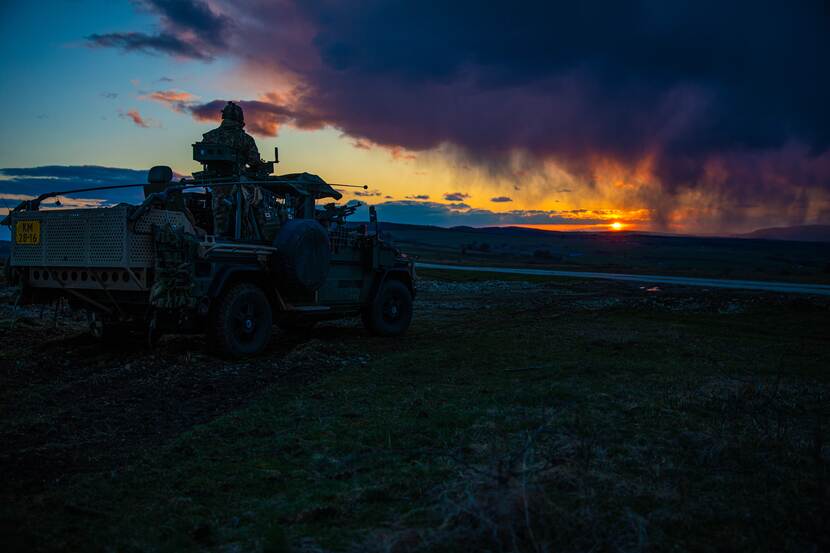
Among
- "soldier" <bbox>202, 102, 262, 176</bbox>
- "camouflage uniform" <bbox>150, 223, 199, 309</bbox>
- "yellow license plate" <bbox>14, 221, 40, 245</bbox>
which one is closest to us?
"camouflage uniform" <bbox>150, 223, 199, 309</bbox>

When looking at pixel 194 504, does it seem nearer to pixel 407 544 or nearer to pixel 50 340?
pixel 407 544

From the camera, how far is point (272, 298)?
9773 millimetres

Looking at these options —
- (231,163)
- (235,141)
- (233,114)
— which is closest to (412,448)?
(231,163)

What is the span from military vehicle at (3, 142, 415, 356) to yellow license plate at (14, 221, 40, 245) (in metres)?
0.02

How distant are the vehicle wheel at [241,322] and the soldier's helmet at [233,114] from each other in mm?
5296

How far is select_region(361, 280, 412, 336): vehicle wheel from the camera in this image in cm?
1202

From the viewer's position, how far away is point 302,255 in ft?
31.4

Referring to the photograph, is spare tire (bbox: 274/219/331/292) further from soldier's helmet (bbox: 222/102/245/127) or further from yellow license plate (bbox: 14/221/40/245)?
soldier's helmet (bbox: 222/102/245/127)

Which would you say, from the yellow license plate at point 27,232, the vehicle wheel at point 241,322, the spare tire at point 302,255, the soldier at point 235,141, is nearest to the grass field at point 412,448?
the vehicle wheel at point 241,322

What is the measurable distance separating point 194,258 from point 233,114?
596 cm

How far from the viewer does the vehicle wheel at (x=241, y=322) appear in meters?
8.56

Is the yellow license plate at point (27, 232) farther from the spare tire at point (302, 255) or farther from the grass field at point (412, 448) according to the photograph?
the spare tire at point (302, 255)

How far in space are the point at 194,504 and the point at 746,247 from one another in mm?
135086

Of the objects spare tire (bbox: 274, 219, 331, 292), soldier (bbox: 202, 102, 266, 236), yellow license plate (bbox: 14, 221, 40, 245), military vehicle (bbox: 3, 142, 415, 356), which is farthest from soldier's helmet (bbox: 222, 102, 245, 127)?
yellow license plate (bbox: 14, 221, 40, 245)
